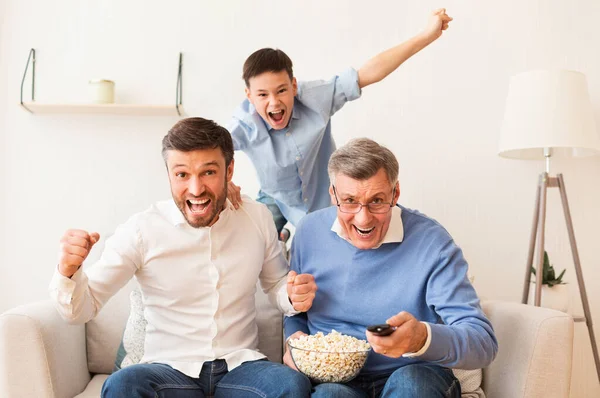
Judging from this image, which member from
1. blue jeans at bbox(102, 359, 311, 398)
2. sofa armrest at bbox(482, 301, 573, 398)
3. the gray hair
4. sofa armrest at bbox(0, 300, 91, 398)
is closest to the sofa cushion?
sofa armrest at bbox(0, 300, 91, 398)

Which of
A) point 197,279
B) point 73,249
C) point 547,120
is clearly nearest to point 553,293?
point 547,120

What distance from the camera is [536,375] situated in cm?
175

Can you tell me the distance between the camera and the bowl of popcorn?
163 centimetres

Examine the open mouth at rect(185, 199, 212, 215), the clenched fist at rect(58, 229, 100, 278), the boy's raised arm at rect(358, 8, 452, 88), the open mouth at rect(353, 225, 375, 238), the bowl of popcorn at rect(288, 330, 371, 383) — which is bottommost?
the bowl of popcorn at rect(288, 330, 371, 383)

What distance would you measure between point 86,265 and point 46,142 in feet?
2.10

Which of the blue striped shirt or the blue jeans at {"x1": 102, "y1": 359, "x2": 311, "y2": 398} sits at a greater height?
the blue striped shirt

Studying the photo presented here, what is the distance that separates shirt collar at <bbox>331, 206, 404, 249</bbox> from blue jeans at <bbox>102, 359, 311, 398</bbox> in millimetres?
419

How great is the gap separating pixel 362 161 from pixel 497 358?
714 mm

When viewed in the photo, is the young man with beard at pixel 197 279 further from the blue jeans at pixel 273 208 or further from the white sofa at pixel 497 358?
the blue jeans at pixel 273 208

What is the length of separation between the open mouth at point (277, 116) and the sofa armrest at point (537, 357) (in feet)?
3.48

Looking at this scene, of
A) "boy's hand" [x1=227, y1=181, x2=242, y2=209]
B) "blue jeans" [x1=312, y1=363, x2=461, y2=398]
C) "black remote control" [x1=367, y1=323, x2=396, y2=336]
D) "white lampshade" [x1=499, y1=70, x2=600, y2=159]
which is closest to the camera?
"black remote control" [x1=367, y1=323, x2=396, y2=336]

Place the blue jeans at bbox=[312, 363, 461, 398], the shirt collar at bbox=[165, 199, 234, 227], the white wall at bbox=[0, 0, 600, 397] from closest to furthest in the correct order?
the blue jeans at bbox=[312, 363, 461, 398] → the shirt collar at bbox=[165, 199, 234, 227] → the white wall at bbox=[0, 0, 600, 397]

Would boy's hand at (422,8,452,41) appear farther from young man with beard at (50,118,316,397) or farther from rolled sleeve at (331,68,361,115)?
young man with beard at (50,118,316,397)

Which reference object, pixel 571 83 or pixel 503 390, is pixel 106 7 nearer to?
pixel 571 83
